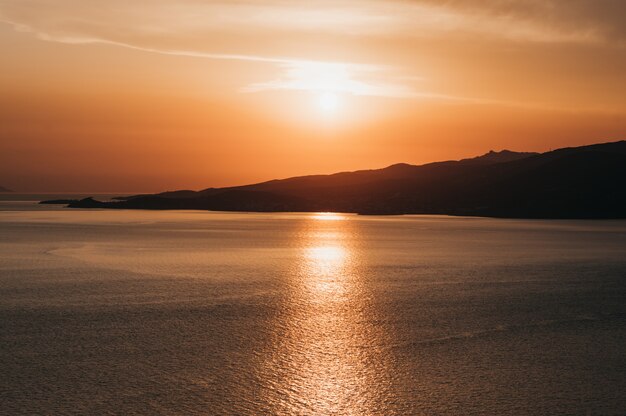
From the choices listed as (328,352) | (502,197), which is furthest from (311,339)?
(502,197)

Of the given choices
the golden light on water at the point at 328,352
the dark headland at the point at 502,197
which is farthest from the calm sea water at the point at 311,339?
the dark headland at the point at 502,197

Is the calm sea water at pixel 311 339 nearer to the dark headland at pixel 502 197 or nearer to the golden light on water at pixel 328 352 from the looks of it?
the golden light on water at pixel 328 352

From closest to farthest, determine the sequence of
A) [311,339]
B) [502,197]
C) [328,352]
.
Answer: [328,352]
[311,339]
[502,197]

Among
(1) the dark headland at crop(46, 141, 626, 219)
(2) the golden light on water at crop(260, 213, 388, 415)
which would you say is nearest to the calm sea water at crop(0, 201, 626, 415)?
(2) the golden light on water at crop(260, 213, 388, 415)

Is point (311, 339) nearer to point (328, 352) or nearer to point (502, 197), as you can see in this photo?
point (328, 352)

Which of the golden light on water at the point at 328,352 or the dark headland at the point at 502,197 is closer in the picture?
the golden light on water at the point at 328,352

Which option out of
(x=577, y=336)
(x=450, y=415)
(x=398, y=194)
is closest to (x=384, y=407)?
(x=450, y=415)

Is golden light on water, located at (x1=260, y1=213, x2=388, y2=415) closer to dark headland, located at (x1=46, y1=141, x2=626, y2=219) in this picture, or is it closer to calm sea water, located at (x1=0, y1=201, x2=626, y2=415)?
calm sea water, located at (x1=0, y1=201, x2=626, y2=415)

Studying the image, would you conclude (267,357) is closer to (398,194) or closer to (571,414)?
(571,414)

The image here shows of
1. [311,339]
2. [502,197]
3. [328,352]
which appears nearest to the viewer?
[328,352]
